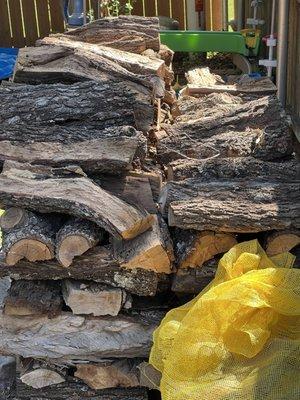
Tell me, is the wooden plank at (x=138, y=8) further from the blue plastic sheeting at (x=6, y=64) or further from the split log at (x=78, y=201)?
the split log at (x=78, y=201)

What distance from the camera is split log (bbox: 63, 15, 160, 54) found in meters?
5.28

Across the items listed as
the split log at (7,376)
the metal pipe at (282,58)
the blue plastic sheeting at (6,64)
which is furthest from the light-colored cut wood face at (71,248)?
the blue plastic sheeting at (6,64)

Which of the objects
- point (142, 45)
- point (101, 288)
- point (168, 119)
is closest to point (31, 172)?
point (101, 288)

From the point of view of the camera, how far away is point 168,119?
4949 mm

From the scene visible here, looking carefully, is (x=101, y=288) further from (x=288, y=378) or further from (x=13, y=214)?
(x=288, y=378)

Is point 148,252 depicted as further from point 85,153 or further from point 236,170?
point 236,170

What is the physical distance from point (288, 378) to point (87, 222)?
3.58 feet

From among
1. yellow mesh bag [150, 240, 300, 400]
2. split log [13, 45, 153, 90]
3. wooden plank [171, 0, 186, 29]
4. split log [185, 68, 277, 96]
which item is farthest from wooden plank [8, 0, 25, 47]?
yellow mesh bag [150, 240, 300, 400]

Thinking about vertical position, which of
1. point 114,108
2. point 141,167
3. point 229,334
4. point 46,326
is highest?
point 114,108

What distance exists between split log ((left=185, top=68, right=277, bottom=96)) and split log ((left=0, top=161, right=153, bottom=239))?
274cm

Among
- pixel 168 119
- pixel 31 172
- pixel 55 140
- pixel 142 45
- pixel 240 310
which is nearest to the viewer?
pixel 240 310

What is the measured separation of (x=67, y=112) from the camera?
143 inches

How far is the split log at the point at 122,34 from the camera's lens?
5281 millimetres

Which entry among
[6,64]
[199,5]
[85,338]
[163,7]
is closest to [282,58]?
[85,338]
